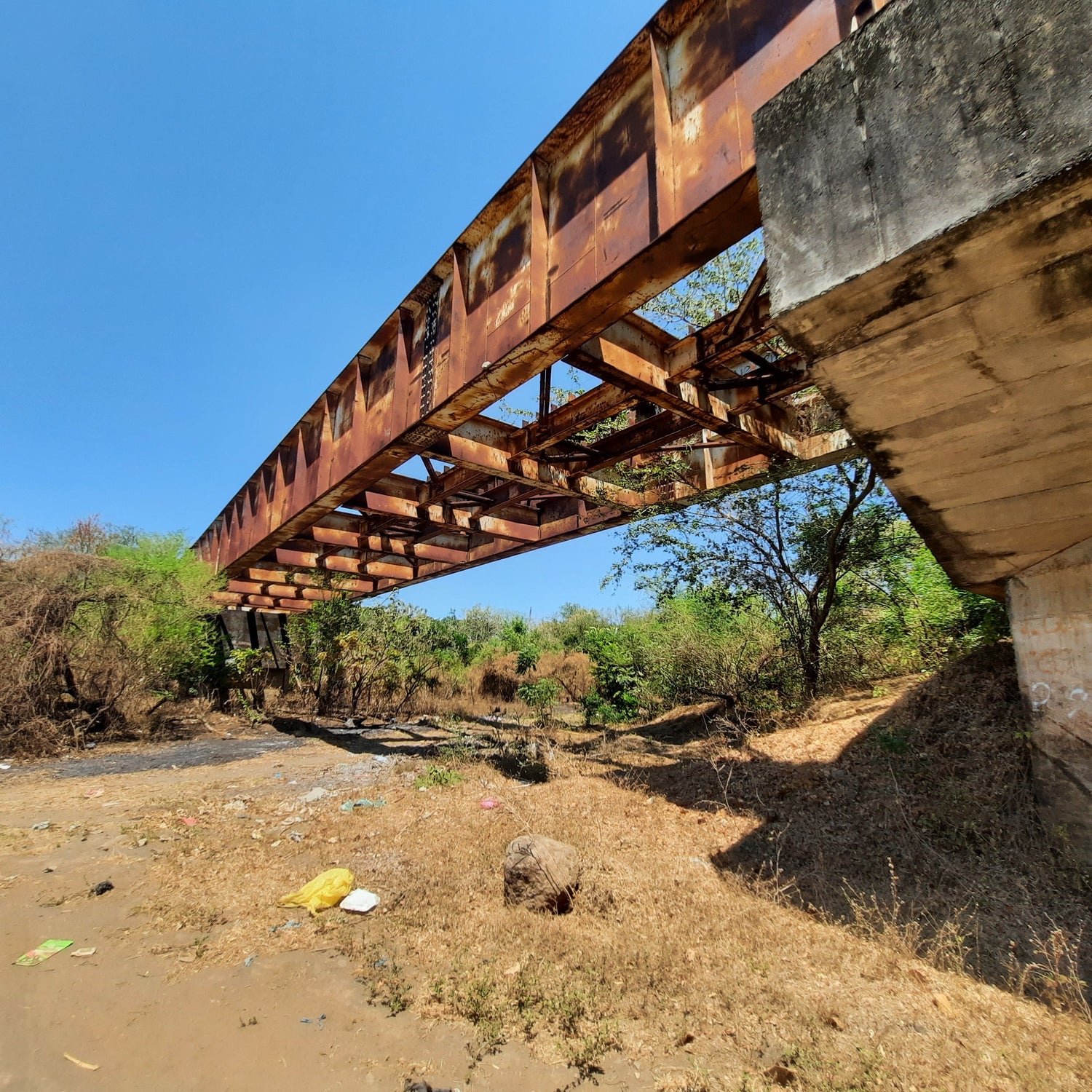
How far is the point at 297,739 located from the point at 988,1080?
41.8 ft

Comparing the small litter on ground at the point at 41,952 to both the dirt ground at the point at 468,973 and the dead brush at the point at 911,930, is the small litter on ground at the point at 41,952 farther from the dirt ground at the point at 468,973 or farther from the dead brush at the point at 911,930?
the dead brush at the point at 911,930

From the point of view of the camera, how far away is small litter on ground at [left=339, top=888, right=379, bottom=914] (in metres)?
4.02

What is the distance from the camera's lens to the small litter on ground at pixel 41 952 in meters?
3.34

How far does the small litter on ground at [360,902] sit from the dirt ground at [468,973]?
8 centimetres

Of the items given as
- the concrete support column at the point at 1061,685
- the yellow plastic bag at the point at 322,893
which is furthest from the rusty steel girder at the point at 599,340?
the yellow plastic bag at the point at 322,893

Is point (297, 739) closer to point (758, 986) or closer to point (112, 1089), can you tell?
point (112, 1089)

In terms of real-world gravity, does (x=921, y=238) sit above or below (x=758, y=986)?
above

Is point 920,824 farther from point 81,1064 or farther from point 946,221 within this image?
point 81,1064

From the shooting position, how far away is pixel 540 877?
4.02 metres

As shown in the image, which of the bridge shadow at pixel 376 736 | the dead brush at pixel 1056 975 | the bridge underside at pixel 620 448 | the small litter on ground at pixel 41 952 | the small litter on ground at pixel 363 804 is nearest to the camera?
the dead brush at pixel 1056 975

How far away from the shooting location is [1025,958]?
3.20 m

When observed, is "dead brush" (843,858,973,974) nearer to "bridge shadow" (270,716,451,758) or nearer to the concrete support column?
the concrete support column

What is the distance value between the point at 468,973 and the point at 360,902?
4.13 feet

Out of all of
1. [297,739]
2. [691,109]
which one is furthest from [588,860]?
[297,739]
